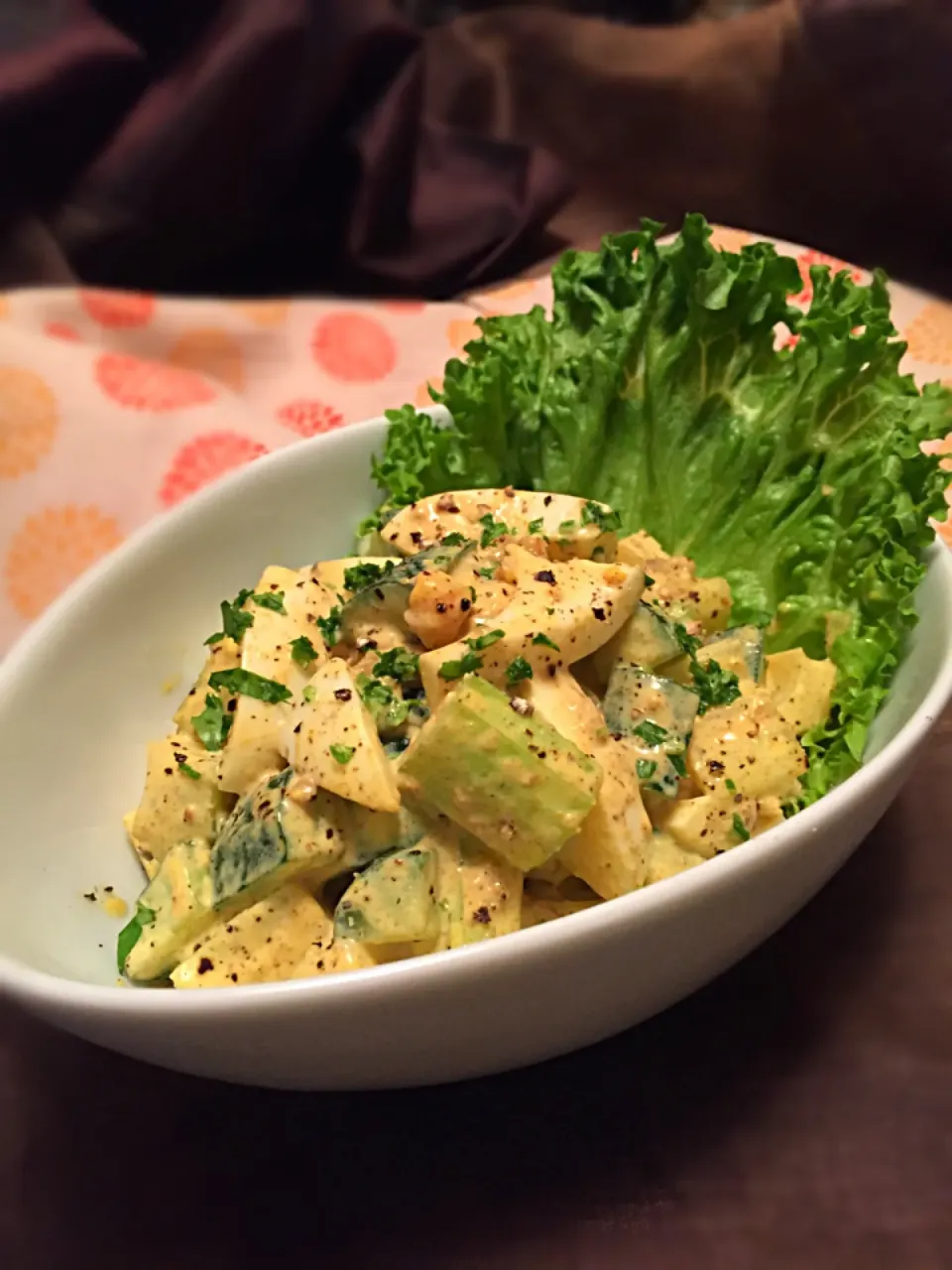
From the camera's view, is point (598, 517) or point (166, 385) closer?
point (598, 517)

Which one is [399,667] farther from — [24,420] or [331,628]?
[24,420]

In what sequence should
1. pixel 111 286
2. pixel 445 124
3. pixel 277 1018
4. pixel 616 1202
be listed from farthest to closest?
pixel 445 124
pixel 111 286
pixel 616 1202
pixel 277 1018

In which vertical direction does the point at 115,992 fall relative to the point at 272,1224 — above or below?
Result: above

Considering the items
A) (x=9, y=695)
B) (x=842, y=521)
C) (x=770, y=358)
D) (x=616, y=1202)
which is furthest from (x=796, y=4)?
(x=616, y=1202)

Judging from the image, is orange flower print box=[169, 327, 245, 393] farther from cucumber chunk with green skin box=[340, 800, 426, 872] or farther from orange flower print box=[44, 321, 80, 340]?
cucumber chunk with green skin box=[340, 800, 426, 872]

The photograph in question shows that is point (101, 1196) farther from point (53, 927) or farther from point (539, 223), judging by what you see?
point (539, 223)

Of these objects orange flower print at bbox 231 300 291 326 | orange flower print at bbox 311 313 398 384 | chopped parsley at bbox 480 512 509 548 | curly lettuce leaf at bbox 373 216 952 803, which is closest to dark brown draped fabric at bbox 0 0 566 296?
orange flower print at bbox 231 300 291 326

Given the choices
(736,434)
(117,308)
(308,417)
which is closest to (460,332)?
(308,417)

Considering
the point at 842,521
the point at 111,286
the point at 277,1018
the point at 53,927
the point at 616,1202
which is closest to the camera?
the point at 277,1018
